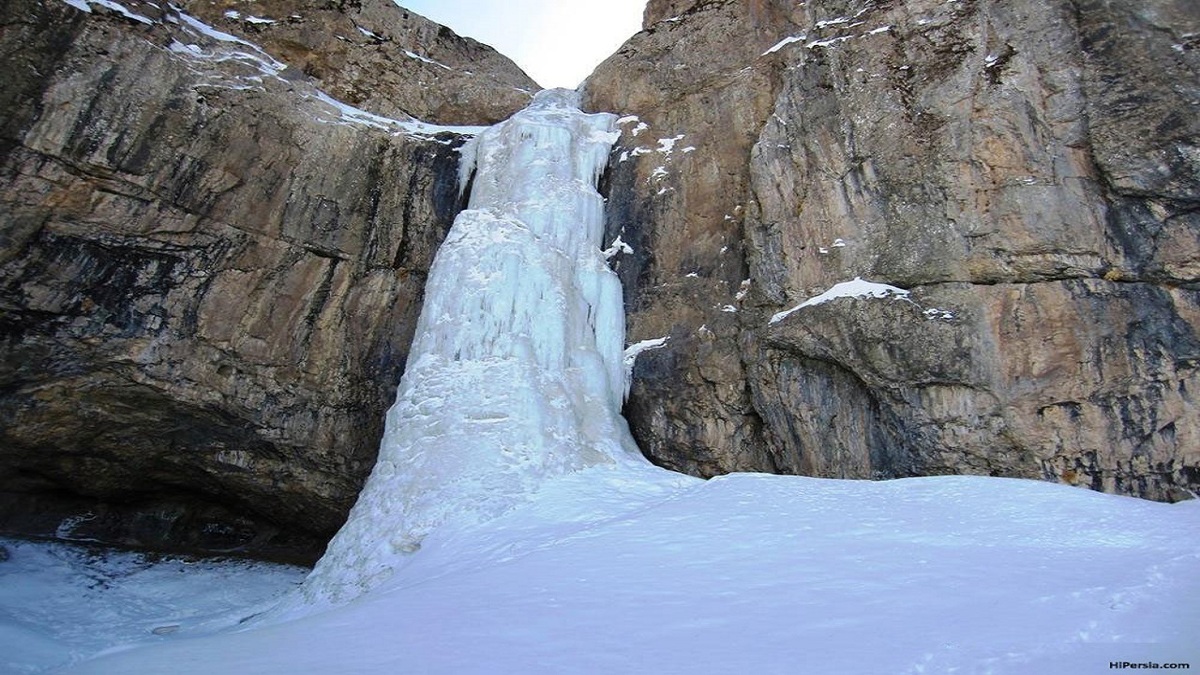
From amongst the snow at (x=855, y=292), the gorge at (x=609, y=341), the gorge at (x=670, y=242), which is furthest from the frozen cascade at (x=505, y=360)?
the snow at (x=855, y=292)

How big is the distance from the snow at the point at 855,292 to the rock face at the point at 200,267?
8.46m

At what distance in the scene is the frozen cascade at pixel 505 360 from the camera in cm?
995

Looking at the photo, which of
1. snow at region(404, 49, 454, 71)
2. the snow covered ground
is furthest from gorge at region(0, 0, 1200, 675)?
snow at region(404, 49, 454, 71)

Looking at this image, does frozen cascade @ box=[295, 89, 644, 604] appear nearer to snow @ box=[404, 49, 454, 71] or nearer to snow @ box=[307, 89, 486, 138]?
snow @ box=[307, 89, 486, 138]

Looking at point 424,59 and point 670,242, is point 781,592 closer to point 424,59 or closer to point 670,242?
point 670,242

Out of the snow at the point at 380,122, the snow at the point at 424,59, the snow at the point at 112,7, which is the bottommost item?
the snow at the point at 380,122

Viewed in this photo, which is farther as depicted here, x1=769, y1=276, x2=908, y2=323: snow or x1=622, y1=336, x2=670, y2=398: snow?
x1=622, y1=336, x2=670, y2=398: snow

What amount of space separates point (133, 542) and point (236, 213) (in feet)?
27.4

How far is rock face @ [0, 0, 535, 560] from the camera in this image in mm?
12492

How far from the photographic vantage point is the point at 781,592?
4.68 metres

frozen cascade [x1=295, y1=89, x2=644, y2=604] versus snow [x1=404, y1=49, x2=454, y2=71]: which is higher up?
snow [x1=404, y1=49, x2=454, y2=71]

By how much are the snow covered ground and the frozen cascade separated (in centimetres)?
126

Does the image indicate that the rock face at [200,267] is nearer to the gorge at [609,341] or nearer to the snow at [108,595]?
the gorge at [609,341]

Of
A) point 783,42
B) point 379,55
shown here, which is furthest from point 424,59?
point 783,42
